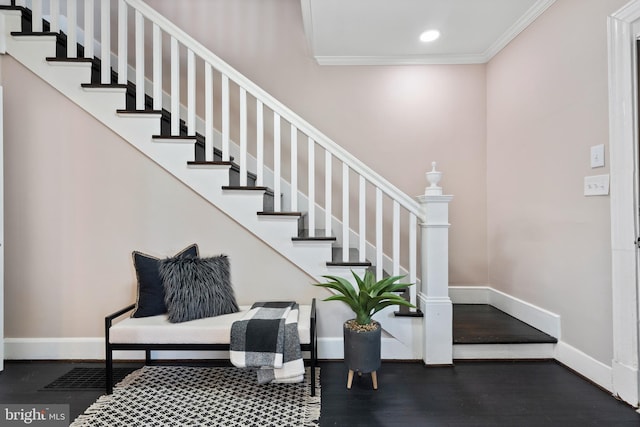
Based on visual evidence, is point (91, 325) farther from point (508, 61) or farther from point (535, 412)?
point (508, 61)

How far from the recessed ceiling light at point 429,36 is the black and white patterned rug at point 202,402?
2.84 m

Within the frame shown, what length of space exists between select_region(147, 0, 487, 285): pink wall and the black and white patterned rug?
2.11 meters

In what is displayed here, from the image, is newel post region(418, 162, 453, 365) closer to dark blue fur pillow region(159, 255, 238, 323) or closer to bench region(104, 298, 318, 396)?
bench region(104, 298, 318, 396)

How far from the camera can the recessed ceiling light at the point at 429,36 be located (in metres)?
2.82

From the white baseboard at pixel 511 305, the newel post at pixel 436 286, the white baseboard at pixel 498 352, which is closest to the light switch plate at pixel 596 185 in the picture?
the newel post at pixel 436 286

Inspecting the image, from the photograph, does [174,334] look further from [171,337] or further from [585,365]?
[585,365]

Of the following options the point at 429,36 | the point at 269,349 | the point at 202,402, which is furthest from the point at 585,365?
the point at 429,36

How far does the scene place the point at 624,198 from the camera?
1.88 meters

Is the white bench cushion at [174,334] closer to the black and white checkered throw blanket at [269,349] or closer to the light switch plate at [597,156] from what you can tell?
the black and white checkered throw blanket at [269,349]

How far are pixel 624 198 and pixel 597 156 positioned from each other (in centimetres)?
31

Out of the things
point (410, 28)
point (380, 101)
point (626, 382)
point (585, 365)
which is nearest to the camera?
point (626, 382)

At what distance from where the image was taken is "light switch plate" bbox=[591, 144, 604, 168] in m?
2.02

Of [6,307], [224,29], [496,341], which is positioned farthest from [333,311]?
[224,29]

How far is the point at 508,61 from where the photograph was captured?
297cm
